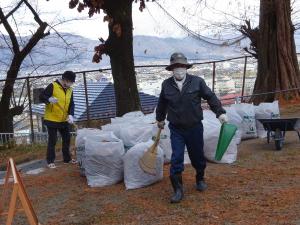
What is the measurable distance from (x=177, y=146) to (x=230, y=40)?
16.5 meters

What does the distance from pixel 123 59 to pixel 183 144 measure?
17.1ft

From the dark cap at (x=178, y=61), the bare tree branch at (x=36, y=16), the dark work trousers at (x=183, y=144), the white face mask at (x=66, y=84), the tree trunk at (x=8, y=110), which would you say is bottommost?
the tree trunk at (x=8, y=110)

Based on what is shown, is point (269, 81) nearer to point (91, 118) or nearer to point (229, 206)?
point (91, 118)

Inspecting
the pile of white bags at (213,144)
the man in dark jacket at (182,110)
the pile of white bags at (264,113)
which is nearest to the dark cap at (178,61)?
the man in dark jacket at (182,110)

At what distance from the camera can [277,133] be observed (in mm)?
8828

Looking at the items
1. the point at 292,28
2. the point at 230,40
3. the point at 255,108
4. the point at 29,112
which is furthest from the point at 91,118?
the point at 230,40

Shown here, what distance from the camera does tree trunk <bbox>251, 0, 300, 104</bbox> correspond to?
1727 centimetres

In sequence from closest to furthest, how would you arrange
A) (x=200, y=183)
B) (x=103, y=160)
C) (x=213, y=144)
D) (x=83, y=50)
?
(x=200, y=183) → (x=103, y=160) → (x=213, y=144) → (x=83, y=50)

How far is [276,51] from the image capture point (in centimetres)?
1752

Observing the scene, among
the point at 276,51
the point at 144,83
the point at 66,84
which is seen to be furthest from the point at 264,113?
the point at 276,51

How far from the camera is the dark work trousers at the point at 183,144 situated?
618 cm

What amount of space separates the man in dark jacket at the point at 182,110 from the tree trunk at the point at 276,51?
36.1 feet

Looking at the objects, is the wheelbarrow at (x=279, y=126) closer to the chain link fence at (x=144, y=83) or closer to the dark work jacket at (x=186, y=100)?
the dark work jacket at (x=186, y=100)

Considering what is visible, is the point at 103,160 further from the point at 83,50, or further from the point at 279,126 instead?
the point at 83,50
